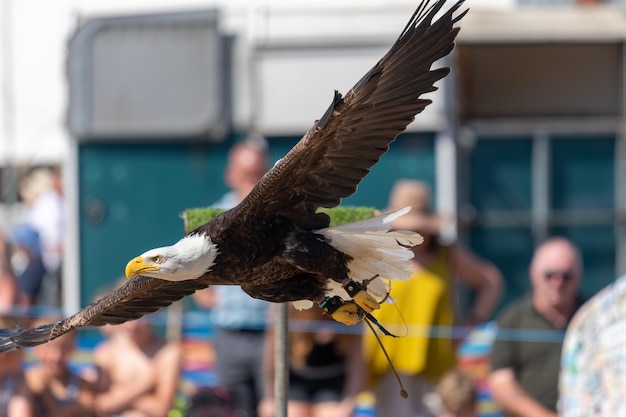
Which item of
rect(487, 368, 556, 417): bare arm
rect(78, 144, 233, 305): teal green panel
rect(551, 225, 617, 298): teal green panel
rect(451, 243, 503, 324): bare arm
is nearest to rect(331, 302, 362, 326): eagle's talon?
rect(487, 368, 556, 417): bare arm

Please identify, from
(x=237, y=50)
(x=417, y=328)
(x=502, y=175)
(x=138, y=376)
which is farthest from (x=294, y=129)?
(x=138, y=376)

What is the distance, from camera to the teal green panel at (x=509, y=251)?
7586mm

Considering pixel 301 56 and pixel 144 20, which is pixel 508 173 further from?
pixel 144 20

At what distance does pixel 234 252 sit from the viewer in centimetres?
352

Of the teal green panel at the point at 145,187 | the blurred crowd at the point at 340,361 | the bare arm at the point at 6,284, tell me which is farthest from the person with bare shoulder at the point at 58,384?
the teal green panel at the point at 145,187

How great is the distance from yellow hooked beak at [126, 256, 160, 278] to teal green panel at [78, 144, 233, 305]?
392cm

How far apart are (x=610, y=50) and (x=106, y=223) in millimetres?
3443

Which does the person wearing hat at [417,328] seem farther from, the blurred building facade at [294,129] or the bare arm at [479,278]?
the blurred building facade at [294,129]

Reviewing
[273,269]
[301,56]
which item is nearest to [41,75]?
[301,56]

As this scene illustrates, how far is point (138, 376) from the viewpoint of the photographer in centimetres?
582

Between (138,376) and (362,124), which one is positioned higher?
(362,124)

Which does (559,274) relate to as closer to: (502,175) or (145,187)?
(502,175)

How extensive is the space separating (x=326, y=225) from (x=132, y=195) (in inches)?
154

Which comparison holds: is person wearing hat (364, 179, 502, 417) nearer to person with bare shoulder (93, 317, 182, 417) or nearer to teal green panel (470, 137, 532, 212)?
person with bare shoulder (93, 317, 182, 417)
